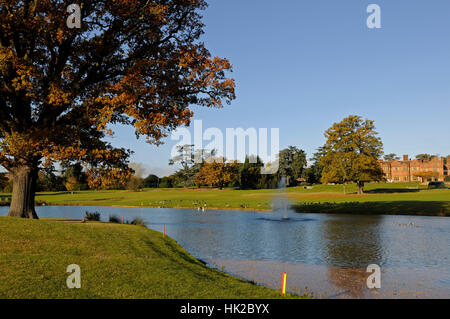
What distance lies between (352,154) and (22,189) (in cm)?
6438

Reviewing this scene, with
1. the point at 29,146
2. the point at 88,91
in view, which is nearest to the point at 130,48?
the point at 88,91

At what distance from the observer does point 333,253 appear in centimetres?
2094

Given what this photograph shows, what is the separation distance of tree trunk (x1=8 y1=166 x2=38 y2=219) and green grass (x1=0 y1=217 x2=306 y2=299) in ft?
8.74

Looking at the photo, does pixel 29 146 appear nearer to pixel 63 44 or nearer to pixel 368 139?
pixel 63 44

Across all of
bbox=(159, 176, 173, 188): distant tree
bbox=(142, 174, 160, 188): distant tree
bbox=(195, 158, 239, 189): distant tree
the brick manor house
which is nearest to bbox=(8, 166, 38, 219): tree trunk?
bbox=(195, 158, 239, 189): distant tree

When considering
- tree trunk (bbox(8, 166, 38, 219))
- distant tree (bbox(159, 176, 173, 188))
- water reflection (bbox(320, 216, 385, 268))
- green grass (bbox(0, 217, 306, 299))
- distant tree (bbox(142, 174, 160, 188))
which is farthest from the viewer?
distant tree (bbox(142, 174, 160, 188))

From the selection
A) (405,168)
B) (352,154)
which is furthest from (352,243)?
(405,168)

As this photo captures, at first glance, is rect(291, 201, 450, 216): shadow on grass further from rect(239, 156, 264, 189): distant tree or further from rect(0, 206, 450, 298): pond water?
rect(239, 156, 264, 189): distant tree

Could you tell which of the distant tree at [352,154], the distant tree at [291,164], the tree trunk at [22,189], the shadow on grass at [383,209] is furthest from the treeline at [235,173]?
the tree trunk at [22,189]

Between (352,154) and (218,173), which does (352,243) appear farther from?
(218,173)

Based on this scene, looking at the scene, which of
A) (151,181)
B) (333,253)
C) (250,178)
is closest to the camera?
(333,253)

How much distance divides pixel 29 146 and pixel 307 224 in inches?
947

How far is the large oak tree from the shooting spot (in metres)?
19.9
